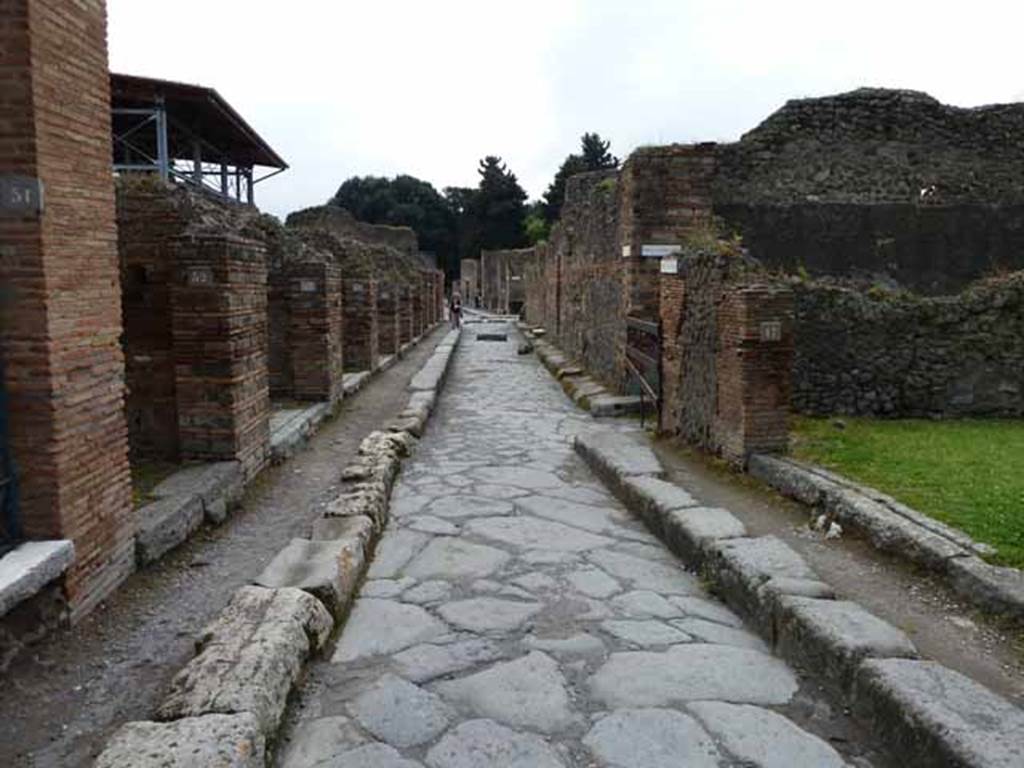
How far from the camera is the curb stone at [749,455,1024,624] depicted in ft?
12.3

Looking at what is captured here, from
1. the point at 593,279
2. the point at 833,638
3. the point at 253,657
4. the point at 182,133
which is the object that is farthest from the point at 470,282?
the point at 253,657

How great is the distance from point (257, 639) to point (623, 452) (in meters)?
4.40

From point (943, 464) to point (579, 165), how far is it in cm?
5975

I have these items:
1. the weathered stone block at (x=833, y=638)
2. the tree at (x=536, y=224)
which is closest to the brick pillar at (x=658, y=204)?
the weathered stone block at (x=833, y=638)

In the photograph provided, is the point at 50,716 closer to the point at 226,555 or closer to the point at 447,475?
the point at 226,555

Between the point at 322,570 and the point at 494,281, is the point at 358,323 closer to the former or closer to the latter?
the point at 322,570

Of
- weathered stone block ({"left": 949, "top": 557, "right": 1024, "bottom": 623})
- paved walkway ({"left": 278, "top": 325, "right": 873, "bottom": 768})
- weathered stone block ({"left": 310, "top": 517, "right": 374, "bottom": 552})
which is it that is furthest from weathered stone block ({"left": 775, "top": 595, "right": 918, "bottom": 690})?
weathered stone block ({"left": 310, "top": 517, "right": 374, "bottom": 552})

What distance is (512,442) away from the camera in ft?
28.3

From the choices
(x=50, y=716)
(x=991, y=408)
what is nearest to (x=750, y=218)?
(x=991, y=408)

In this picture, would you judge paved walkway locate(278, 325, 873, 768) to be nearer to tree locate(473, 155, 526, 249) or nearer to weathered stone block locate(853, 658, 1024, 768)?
weathered stone block locate(853, 658, 1024, 768)

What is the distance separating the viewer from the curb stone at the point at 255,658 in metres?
2.38

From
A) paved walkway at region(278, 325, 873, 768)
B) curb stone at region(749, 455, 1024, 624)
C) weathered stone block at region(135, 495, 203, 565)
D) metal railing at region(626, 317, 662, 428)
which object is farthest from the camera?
metal railing at region(626, 317, 662, 428)

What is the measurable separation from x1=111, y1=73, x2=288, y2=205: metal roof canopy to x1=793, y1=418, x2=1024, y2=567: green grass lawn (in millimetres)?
13222

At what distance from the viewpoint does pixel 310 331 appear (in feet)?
31.4
